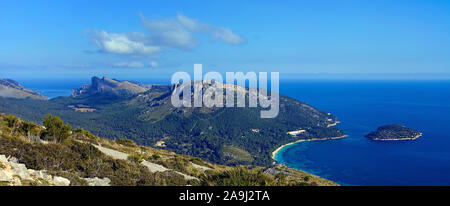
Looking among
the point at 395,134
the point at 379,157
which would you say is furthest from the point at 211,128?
the point at 395,134

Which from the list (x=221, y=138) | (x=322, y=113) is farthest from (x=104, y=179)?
(x=322, y=113)

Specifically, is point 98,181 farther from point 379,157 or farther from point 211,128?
point 211,128

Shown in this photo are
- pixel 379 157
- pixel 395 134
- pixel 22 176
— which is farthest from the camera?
pixel 395 134

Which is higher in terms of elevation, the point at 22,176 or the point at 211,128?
the point at 22,176

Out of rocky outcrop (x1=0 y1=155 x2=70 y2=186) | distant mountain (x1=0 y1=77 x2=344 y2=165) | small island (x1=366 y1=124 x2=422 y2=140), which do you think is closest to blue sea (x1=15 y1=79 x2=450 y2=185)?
small island (x1=366 y1=124 x2=422 y2=140)

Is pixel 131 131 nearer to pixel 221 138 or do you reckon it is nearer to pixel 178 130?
pixel 178 130
